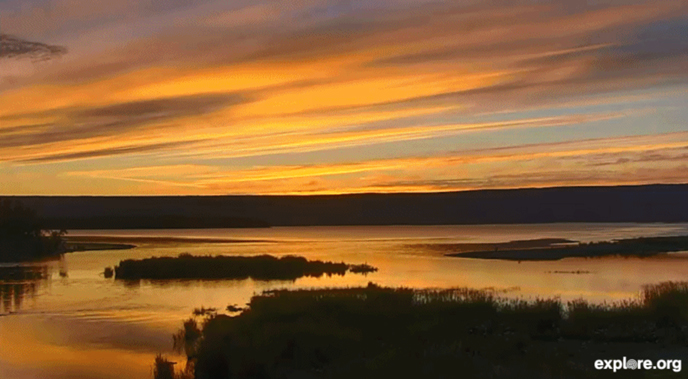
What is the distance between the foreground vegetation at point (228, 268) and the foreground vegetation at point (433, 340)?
2769 centimetres

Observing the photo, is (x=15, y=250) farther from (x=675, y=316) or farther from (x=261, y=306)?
(x=675, y=316)

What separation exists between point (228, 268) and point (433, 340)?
124 ft

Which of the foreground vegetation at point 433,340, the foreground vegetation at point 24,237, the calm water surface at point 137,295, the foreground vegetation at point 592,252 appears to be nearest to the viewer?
the foreground vegetation at point 433,340

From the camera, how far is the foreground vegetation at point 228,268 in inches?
2181

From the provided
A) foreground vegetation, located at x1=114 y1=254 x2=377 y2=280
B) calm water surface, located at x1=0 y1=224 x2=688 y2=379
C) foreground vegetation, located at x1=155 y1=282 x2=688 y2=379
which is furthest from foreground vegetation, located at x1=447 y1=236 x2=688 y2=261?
foreground vegetation, located at x1=155 y1=282 x2=688 y2=379

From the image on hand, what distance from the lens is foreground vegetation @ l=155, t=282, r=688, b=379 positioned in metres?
17.7

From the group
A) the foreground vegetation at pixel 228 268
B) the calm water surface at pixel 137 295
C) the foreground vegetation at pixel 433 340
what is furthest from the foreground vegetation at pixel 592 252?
the foreground vegetation at pixel 433 340

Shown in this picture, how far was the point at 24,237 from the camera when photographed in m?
92.4

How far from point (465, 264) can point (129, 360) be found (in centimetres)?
4151

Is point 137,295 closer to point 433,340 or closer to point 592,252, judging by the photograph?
point 433,340

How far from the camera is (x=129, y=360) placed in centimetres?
2514

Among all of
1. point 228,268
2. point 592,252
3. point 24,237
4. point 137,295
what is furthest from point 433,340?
point 24,237

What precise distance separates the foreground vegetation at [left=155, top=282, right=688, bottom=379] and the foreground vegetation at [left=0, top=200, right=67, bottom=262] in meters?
67.7

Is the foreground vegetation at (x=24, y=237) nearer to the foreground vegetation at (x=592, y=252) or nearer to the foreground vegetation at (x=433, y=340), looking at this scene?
the foreground vegetation at (x=592, y=252)
